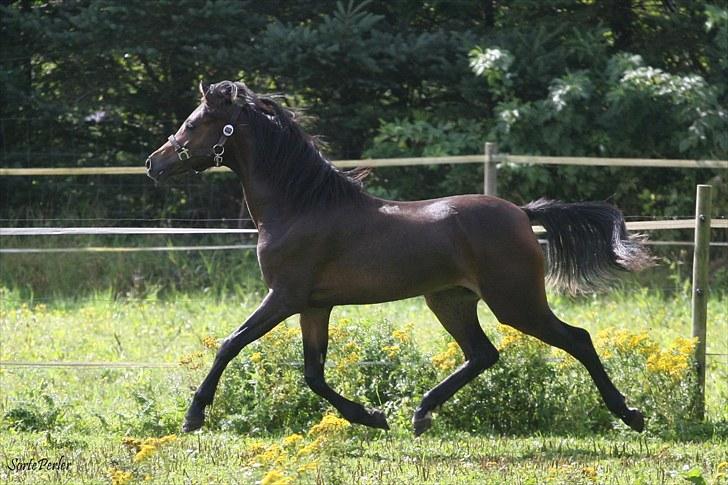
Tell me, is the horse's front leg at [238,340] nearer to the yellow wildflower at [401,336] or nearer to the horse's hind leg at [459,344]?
the horse's hind leg at [459,344]

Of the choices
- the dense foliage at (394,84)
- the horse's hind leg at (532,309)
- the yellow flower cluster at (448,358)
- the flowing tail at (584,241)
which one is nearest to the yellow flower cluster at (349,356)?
the yellow flower cluster at (448,358)

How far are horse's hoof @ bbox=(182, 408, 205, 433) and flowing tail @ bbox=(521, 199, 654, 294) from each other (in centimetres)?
223

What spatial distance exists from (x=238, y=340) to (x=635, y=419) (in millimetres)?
2354

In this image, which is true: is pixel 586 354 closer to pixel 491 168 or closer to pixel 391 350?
pixel 391 350

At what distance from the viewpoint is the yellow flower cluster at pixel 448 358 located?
6.88 meters

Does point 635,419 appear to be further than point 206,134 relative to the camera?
Yes

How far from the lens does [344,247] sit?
6.19 m

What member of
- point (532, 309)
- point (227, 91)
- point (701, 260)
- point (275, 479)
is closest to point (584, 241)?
point (532, 309)

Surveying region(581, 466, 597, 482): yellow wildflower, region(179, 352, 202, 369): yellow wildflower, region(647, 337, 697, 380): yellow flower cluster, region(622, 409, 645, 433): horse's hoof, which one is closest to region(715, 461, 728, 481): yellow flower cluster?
region(581, 466, 597, 482): yellow wildflower

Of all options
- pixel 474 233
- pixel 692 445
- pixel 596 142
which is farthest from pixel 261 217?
pixel 596 142

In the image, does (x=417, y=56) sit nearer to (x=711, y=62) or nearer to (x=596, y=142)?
(x=596, y=142)

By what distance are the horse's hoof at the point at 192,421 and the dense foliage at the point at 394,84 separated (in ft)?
20.7

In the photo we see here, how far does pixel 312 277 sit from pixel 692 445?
238cm

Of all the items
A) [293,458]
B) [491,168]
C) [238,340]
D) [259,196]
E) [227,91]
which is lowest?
[293,458]
